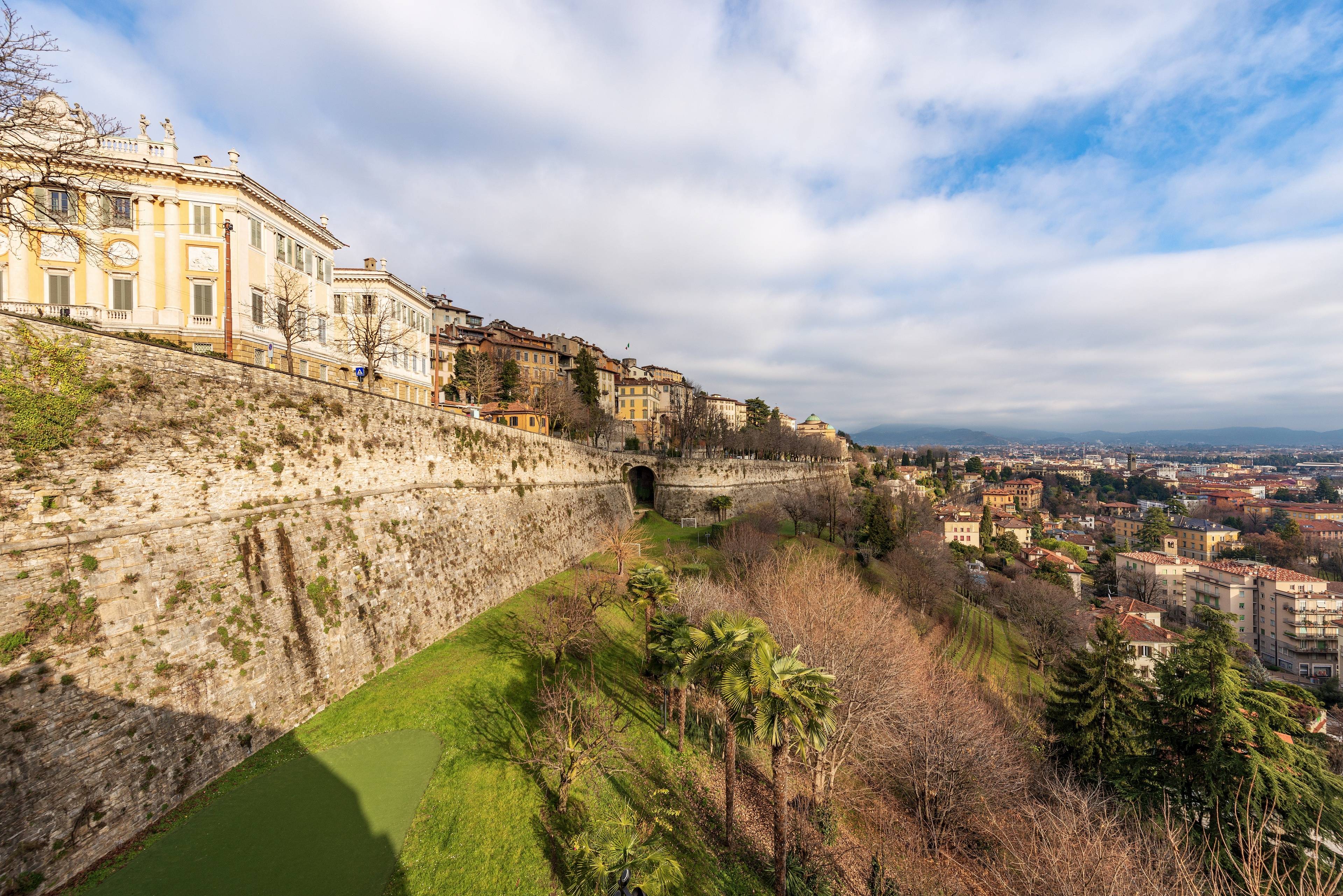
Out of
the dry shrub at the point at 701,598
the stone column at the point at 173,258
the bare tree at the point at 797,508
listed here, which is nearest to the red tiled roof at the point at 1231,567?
the bare tree at the point at 797,508

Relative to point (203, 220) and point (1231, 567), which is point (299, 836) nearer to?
point (203, 220)

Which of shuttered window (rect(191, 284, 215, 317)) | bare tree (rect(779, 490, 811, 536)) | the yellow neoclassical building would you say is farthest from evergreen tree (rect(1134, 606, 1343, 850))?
shuttered window (rect(191, 284, 215, 317))

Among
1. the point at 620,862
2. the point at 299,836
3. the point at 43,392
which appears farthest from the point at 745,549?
the point at 43,392

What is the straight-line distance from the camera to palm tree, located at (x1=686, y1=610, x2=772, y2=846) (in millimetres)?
10797

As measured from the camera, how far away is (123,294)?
2000 centimetres

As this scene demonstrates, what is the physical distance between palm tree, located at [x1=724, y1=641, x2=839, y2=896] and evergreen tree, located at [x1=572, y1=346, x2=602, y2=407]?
5084 cm

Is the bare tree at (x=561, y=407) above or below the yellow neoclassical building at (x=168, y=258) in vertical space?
below

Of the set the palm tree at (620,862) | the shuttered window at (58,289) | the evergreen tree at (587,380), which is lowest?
the palm tree at (620,862)

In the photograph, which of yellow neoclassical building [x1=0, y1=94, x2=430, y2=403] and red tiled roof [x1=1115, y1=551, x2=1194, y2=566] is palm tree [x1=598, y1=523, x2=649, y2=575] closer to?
yellow neoclassical building [x1=0, y1=94, x2=430, y2=403]

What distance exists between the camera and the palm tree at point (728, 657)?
10.8 m

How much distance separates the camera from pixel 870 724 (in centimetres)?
1730

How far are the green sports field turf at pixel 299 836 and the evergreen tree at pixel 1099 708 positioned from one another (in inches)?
983

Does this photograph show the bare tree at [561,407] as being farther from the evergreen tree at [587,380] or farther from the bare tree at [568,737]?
the bare tree at [568,737]

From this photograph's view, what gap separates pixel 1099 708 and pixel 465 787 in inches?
965
